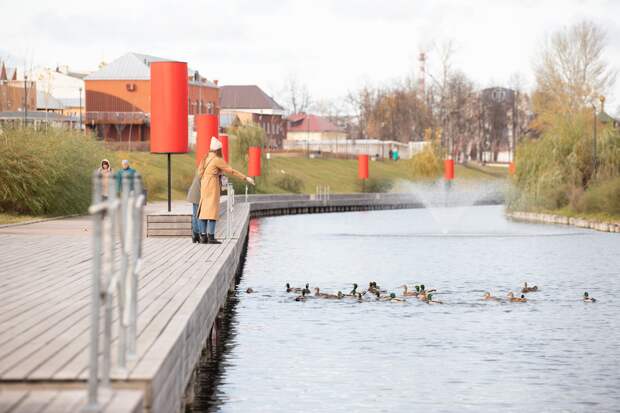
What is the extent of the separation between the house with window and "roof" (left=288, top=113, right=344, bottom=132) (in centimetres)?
1110

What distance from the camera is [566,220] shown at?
5075 centimetres

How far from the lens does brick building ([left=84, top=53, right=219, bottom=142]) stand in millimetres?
104375

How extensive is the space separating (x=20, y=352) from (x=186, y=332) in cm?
202

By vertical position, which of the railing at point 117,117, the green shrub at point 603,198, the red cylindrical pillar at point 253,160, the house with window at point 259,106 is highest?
the house with window at point 259,106

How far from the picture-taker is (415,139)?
14612cm

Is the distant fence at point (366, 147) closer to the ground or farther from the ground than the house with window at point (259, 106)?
closer to the ground

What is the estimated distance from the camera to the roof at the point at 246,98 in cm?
16700

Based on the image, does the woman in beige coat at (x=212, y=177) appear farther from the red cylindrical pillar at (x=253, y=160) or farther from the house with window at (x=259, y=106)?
the house with window at (x=259, y=106)

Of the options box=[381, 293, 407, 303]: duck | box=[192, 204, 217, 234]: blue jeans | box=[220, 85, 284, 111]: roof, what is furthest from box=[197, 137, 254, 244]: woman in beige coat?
box=[220, 85, 284, 111]: roof

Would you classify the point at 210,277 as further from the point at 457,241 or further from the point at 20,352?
the point at 457,241

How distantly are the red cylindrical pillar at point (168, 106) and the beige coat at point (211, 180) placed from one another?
4290 mm

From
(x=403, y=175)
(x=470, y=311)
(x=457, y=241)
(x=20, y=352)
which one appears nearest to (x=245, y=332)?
(x=470, y=311)

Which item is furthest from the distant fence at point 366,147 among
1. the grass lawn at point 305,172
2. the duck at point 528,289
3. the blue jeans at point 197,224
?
the blue jeans at point 197,224

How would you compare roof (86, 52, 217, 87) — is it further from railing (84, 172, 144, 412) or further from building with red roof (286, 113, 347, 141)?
railing (84, 172, 144, 412)
